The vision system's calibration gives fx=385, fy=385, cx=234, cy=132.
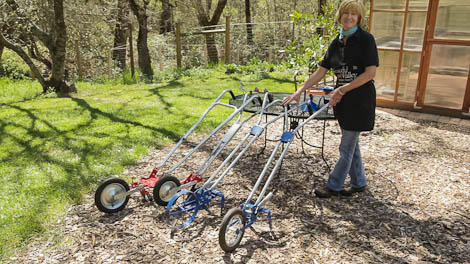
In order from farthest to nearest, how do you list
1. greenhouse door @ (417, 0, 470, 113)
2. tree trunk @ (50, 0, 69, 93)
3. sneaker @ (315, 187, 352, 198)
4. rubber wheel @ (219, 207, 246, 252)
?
1. tree trunk @ (50, 0, 69, 93)
2. greenhouse door @ (417, 0, 470, 113)
3. sneaker @ (315, 187, 352, 198)
4. rubber wheel @ (219, 207, 246, 252)

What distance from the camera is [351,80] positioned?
12.4 ft

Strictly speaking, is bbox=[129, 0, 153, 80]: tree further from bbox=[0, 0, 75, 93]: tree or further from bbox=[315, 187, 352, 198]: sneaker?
bbox=[315, 187, 352, 198]: sneaker

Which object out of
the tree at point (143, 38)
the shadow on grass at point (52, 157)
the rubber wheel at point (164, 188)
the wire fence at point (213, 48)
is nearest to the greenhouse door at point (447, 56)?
the shadow on grass at point (52, 157)

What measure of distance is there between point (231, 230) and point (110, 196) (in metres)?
→ 1.30

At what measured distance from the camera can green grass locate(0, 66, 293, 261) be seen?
3.90 m

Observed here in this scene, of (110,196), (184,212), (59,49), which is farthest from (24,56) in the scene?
(184,212)

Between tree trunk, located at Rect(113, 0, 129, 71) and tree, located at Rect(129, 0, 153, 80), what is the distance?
0.82 meters

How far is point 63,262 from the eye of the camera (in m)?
3.15

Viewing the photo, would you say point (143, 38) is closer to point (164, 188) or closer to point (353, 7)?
point (164, 188)

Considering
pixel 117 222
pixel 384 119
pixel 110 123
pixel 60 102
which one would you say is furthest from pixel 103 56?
pixel 117 222

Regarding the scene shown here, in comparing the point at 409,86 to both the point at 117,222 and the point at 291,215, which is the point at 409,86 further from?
the point at 117,222

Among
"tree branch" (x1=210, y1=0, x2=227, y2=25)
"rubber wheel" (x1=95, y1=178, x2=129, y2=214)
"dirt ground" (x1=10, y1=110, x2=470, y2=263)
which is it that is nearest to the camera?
"dirt ground" (x1=10, y1=110, x2=470, y2=263)

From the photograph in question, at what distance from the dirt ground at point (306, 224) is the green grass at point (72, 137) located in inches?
10.5

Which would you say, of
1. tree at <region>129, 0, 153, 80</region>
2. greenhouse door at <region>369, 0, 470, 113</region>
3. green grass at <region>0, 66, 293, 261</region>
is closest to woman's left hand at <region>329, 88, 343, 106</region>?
green grass at <region>0, 66, 293, 261</region>
